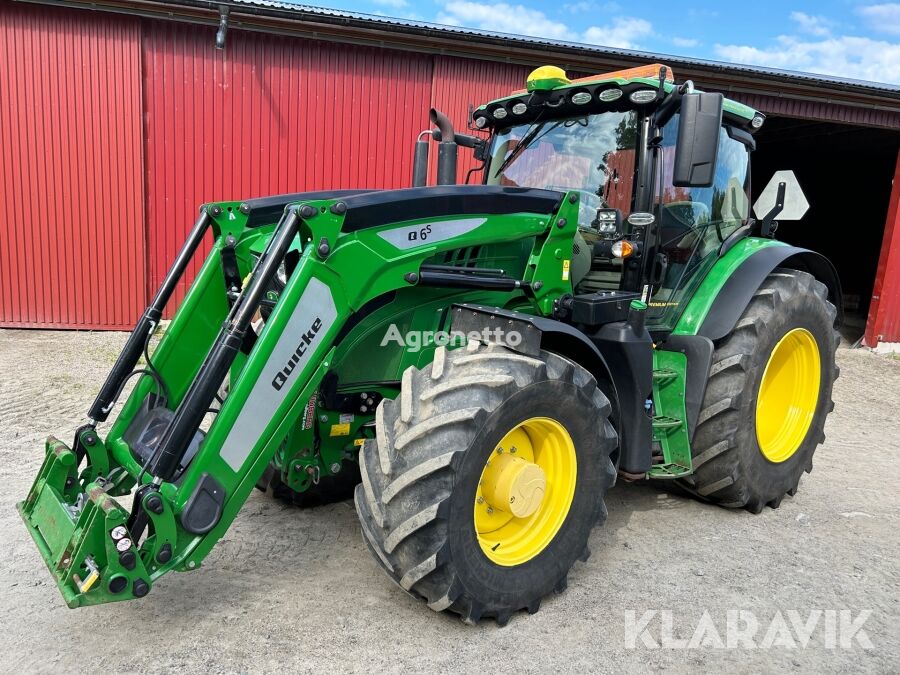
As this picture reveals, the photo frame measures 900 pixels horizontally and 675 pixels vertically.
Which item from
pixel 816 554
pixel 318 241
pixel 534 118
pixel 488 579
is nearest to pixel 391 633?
pixel 488 579

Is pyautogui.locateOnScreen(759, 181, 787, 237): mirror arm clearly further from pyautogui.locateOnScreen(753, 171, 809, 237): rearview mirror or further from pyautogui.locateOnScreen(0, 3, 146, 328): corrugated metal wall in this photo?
pyautogui.locateOnScreen(0, 3, 146, 328): corrugated metal wall

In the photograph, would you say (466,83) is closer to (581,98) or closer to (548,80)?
(548,80)

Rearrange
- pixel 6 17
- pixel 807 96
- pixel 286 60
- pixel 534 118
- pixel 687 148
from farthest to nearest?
pixel 807 96
pixel 286 60
pixel 6 17
pixel 534 118
pixel 687 148

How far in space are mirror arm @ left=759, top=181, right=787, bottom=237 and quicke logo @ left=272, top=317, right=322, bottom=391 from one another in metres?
3.38

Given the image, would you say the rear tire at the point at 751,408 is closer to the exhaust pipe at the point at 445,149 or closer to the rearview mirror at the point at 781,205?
the rearview mirror at the point at 781,205

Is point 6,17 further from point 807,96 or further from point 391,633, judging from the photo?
point 807,96

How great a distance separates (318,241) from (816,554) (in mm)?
Result: 3106

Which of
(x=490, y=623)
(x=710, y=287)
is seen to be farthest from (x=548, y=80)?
(x=490, y=623)

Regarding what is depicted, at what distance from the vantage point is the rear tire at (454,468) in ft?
7.98

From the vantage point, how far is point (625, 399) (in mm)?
3367

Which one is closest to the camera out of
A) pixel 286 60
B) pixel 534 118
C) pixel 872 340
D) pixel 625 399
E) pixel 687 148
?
pixel 687 148

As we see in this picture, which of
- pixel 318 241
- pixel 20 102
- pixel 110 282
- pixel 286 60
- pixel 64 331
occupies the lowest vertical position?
pixel 64 331

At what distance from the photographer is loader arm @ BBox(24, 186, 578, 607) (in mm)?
2318

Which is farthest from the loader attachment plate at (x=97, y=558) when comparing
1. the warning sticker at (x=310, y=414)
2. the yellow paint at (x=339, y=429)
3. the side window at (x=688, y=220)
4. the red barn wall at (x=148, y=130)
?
the red barn wall at (x=148, y=130)
